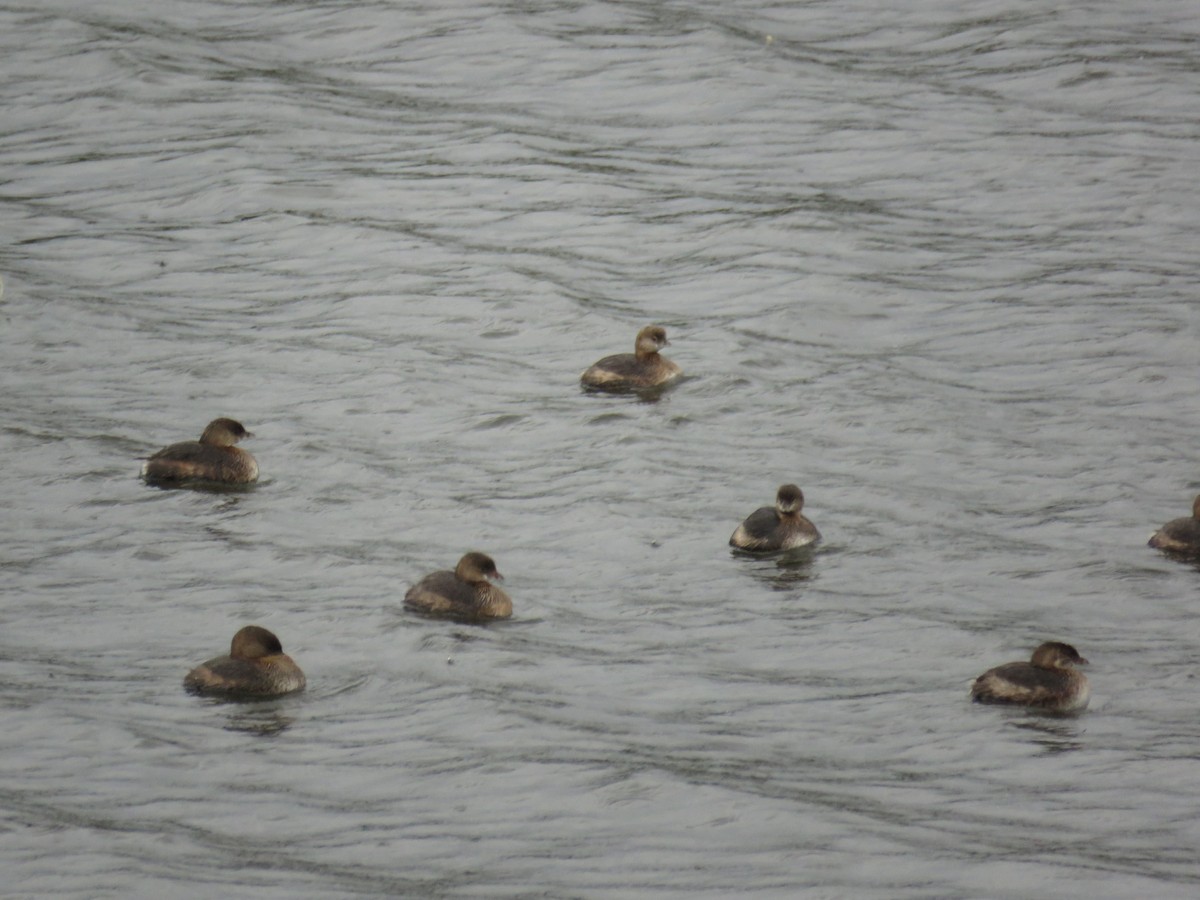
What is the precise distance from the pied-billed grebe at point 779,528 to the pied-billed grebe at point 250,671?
341cm

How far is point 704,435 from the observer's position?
16156 mm

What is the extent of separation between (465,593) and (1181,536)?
180 inches

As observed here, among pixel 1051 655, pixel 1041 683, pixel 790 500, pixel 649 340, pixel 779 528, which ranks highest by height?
pixel 649 340

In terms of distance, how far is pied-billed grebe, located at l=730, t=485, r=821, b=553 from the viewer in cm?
1360

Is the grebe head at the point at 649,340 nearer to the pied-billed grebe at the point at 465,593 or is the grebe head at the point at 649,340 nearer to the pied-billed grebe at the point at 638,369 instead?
the pied-billed grebe at the point at 638,369

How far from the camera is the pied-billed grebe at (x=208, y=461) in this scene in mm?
14789

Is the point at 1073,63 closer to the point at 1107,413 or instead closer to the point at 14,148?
the point at 1107,413

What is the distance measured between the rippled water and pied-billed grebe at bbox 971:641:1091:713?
0.39 ft

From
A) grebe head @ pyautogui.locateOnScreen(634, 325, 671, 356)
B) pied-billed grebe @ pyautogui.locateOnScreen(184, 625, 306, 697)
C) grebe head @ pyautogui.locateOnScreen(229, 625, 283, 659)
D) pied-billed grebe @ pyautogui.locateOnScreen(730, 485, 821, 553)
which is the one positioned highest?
grebe head @ pyautogui.locateOnScreen(634, 325, 671, 356)

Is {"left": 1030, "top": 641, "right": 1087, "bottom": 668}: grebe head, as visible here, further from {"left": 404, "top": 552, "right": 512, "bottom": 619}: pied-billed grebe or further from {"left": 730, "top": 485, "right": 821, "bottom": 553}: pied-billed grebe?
{"left": 404, "top": 552, "right": 512, "bottom": 619}: pied-billed grebe

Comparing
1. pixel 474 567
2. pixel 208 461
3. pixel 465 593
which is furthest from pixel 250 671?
pixel 208 461

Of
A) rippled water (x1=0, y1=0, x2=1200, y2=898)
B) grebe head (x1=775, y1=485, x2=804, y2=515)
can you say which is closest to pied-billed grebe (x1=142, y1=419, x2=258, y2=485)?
rippled water (x1=0, y1=0, x2=1200, y2=898)

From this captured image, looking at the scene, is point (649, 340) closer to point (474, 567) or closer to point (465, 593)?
→ point (474, 567)

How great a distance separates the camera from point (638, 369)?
17.0m
